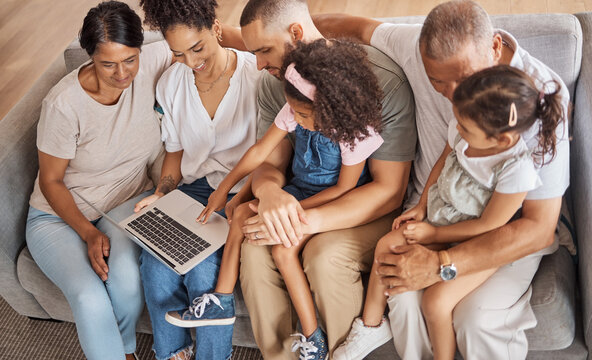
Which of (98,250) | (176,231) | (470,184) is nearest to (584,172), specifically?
(470,184)

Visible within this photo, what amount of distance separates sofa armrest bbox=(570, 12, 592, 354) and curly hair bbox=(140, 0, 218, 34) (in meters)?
1.21

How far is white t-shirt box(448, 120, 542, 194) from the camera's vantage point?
4.42 feet

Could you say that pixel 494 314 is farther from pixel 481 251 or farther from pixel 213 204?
pixel 213 204

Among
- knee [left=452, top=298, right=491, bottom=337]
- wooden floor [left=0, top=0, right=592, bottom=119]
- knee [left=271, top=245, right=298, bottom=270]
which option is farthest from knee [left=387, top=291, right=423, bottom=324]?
wooden floor [left=0, top=0, right=592, bottom=119]

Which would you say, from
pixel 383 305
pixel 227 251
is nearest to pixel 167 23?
pixel 227 251

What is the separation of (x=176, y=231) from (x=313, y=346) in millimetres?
600

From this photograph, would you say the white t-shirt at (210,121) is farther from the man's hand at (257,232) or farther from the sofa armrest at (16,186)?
the sofa armrest at (16,186)

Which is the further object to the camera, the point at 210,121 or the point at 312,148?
the point at 210,121

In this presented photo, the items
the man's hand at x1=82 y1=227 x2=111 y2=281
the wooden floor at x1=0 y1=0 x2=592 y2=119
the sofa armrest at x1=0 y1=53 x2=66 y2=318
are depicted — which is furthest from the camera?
the wooden floor at x1=0 y1=0 x2=592 y2=119

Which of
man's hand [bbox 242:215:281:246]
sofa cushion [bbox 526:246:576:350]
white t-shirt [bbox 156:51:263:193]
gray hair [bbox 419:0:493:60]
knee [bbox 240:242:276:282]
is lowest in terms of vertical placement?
sofa cushion [bbox 526:246:576:350]

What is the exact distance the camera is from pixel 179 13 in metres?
1.74

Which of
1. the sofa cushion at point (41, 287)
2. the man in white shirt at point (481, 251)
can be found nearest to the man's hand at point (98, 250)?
the sofa cushion at point (41, 287)

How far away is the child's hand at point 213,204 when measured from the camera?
6.19 ft

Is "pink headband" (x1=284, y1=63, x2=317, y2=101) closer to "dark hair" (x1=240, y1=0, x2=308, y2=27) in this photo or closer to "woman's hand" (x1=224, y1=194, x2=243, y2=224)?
"dark hair" (x1=240, y1=0, x2=308, y2=27)
